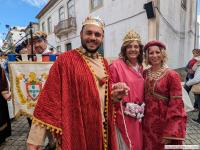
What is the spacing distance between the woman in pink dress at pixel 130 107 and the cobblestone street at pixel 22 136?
2.21m

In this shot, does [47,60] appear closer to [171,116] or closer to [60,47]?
[171,116]

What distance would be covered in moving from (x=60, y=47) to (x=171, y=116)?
1934 centimetres

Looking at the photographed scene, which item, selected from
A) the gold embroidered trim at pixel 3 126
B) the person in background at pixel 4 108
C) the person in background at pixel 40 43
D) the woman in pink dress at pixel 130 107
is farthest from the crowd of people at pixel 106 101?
the gold embroidered trim at pixel 3 126

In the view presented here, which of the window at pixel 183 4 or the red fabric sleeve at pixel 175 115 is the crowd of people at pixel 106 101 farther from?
the window at pixel 183 4

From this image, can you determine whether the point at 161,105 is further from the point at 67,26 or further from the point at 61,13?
the point at 61,13

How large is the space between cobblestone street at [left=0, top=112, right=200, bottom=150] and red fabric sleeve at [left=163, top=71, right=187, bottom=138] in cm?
215

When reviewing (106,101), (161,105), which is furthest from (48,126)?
(161,105)

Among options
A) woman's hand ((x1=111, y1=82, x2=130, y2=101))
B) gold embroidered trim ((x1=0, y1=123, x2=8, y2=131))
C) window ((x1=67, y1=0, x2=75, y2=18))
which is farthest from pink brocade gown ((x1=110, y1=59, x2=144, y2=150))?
window ((x1=67, y1=0, x2=75, y2=18))

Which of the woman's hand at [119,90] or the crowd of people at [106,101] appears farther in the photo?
the woman's hand at [119,90]

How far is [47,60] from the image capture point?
336 centimetres

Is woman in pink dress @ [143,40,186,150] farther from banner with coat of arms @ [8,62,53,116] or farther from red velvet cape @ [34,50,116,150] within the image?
banner with coat of arms @ [8,62,53,116]

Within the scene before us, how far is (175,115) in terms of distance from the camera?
2057 mm

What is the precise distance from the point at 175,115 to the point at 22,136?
3569 millimetres

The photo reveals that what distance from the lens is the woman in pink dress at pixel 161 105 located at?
2.07 metres
